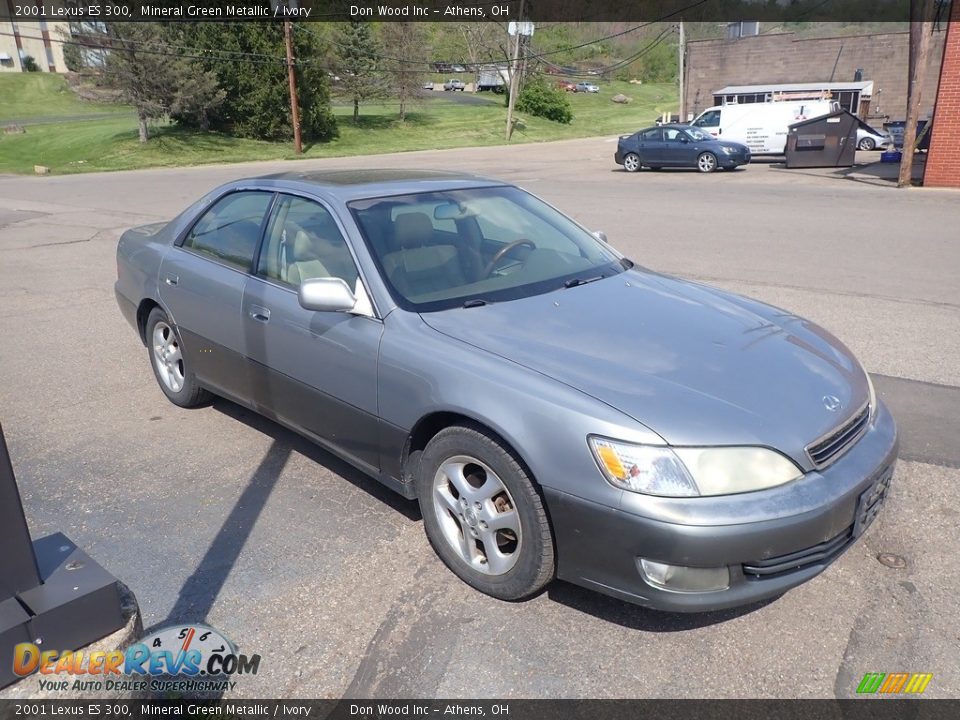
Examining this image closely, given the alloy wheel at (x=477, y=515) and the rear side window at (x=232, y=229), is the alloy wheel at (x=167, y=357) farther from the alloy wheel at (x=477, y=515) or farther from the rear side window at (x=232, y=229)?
the alloy wheel at (x=477, y=515)

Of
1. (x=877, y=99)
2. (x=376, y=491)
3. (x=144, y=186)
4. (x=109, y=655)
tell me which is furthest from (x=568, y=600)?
(x=877, y=99)

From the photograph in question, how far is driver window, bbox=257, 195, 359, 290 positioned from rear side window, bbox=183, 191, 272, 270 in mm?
155

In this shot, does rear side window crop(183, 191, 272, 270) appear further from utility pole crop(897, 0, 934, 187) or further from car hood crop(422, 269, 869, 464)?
utility pole crop(897, 0, 934, 187)

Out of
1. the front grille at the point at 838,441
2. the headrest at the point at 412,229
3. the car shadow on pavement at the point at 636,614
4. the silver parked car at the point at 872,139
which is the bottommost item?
the silver parked car at the point at 872,139

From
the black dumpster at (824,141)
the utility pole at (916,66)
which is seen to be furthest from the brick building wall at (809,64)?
the utility pole at (916,66)

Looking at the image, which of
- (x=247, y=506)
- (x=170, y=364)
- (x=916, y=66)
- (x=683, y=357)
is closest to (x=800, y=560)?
(x=683, y=357)

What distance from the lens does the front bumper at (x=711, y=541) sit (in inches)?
99.0

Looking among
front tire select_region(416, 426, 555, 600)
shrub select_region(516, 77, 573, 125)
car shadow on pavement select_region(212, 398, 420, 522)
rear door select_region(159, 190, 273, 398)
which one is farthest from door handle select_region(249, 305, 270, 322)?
shrub select_region(516, 77, 573, 125)

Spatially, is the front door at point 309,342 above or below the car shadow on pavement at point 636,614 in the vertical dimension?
above

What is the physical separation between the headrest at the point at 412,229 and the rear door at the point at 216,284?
2.91ft

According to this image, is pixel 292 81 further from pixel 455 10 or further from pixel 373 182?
pixel 373 182

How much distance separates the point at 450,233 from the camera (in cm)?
392

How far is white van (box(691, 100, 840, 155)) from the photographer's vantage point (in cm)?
2744

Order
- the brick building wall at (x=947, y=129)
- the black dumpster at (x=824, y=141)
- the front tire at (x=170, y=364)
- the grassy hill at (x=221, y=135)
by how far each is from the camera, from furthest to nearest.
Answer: the grassy hill at (x=221, y=135)
the black dumpster at (x=824, y=141)
the brick building wall at (x=947, y=129)
the front tire at (x=170, y=364)
